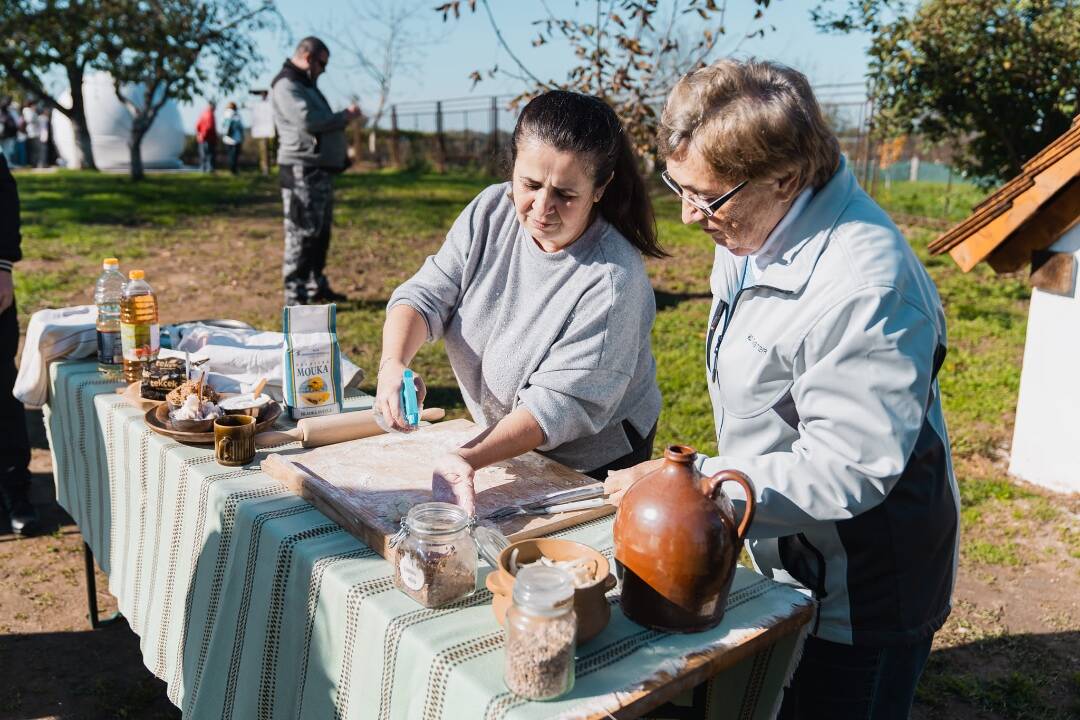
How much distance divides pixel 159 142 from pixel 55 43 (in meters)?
7.29

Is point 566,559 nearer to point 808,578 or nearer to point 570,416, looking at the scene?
point 808,578

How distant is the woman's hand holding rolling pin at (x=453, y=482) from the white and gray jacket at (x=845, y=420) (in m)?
0.53

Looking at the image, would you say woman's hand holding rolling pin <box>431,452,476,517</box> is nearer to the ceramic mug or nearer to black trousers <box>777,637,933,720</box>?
the ceramic mug

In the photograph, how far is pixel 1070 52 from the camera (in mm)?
10219

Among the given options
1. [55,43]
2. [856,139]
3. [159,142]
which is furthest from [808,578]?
[159,142]

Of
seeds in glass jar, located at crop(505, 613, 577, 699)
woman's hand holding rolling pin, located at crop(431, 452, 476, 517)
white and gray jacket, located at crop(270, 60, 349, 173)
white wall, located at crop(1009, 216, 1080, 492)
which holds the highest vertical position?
white and gray jacket, located at crop(270, 60, 349, 173)

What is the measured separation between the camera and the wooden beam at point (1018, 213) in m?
4.26

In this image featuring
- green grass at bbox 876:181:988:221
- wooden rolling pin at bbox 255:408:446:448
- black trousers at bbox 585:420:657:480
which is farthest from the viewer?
green grass at bbox 876:181:988:221

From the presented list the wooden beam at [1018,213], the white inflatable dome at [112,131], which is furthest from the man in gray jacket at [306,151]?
the white inflatable dome at [112,131]

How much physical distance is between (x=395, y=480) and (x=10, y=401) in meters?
2.72

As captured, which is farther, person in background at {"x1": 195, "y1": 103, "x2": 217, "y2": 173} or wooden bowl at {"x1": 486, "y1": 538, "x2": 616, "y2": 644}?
person in background at {"x1": 195, "y1": 103, "x2": 217, "y2": 173}

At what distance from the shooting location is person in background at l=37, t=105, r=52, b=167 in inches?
837

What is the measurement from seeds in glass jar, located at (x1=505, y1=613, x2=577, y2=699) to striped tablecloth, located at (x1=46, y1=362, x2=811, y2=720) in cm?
2

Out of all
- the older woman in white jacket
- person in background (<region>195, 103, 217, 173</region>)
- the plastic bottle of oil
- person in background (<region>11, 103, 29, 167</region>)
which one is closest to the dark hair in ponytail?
the older woman in white jacket
